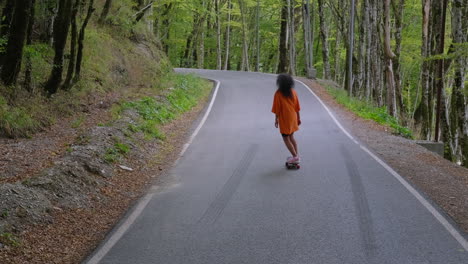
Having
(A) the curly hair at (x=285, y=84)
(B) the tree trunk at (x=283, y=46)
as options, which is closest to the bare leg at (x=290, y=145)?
(A) the curly hair at (x=285, y=84)

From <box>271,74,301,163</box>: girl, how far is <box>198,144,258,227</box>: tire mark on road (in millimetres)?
1047

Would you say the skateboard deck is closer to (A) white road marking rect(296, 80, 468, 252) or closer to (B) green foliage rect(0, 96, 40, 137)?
(A) white road marking rect(296, 80, 468, 252)

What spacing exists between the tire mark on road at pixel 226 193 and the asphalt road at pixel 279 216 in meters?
0.02

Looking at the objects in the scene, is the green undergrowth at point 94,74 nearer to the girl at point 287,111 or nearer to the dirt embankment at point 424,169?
the girl at point 287,111

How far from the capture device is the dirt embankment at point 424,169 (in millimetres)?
7605

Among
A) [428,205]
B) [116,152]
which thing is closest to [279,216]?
[428,205]

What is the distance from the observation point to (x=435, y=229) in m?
6.29

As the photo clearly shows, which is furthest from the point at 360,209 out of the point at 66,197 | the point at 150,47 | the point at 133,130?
the point at 150,47

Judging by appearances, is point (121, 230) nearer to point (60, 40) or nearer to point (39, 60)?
point (60, 40)

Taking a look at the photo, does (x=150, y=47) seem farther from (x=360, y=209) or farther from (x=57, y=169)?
(x=360, y=209)

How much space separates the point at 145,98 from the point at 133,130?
464 cm

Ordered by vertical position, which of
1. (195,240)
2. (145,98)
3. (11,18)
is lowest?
(195,240)

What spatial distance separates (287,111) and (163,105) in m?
8.23

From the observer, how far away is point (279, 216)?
6.78 metres
